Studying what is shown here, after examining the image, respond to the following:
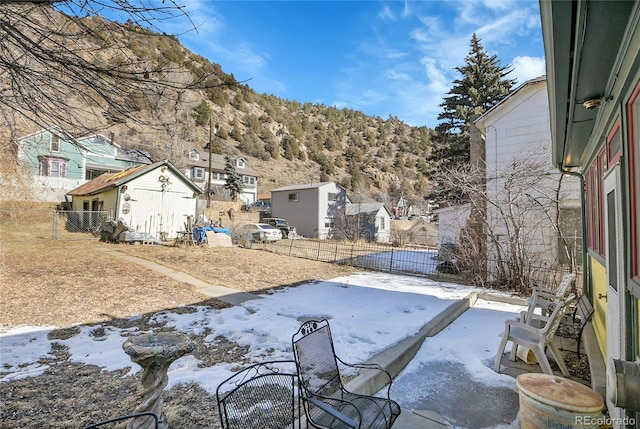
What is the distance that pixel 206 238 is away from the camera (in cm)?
1438

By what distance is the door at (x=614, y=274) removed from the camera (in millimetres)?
2205

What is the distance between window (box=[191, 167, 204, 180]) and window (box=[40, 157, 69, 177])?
42.9ft

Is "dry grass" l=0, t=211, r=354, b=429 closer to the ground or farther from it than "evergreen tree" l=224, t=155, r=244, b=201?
closer to the ground

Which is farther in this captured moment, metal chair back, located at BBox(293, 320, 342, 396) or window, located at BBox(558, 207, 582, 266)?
window, located at BBox(558, 207, 582, 266)

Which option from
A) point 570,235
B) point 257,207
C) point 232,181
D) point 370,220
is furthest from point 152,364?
point 232,181

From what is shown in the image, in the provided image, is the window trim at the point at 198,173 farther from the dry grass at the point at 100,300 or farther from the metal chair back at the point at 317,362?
the metal chair back at the point at 317,362

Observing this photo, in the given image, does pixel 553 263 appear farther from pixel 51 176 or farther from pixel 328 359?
pixel 51 176

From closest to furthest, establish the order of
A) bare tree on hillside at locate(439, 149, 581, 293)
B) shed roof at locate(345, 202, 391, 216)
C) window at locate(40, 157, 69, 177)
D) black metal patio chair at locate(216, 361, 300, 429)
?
1. black metal patio chair at locate(216, 361, 300, 429)
2. bare tree on hillside at locate(439, 149, 581, 293)
3. window at locate(40, 157, 69, 177)
4. shed roof at locate(345, 202, 391, 216)

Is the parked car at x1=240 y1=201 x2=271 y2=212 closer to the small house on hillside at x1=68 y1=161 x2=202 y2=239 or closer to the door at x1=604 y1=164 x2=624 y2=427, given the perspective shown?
the small house on hillside at x1=68 y1=161 x2=202 y2=239

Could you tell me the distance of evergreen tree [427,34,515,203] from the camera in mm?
18016

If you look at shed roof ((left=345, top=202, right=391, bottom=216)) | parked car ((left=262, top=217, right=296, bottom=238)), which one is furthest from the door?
shed roof ((left=345, top=202, right=391, bottom=216))

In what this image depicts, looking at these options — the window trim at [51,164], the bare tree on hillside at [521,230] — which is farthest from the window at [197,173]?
the bare tree on hillside at [521,230]

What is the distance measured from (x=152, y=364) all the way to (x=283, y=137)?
6166cm

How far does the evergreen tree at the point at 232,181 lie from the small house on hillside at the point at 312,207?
23.4 feet
